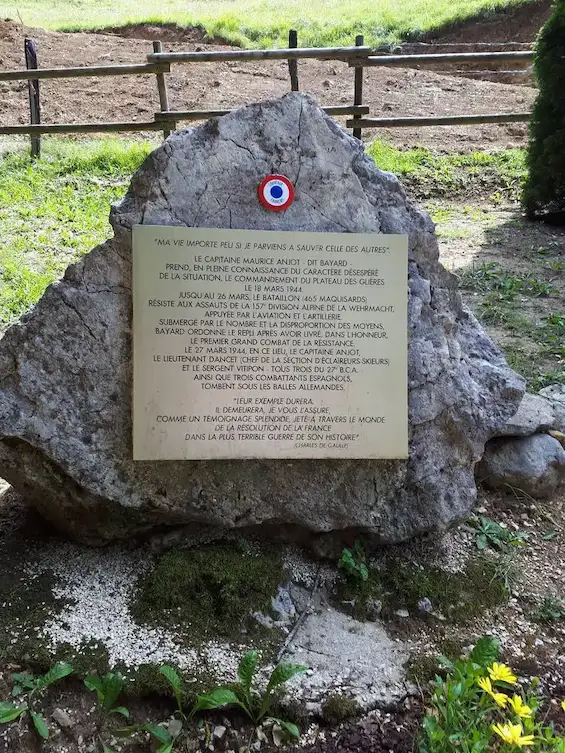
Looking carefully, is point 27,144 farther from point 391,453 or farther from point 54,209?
point 391,453

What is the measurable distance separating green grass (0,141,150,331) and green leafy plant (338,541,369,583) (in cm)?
294

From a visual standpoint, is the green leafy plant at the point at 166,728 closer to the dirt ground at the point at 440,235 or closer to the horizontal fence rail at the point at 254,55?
the dirt ground at the point at 440,235

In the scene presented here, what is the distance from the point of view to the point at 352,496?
2.60m

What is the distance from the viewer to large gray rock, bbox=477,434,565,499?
10.3ft

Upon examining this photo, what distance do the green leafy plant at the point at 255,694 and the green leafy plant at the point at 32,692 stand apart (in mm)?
440

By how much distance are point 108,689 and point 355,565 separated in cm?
101

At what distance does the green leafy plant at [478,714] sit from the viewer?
1801 millimetres

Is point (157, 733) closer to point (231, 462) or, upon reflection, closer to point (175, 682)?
point (175, 682)

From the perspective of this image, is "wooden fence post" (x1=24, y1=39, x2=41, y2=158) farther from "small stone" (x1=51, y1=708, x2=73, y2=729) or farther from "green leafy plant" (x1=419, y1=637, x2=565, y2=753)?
"green leafy plant" (x1=419, y1=637, x2=565, y2=753)

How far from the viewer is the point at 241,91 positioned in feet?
41.2

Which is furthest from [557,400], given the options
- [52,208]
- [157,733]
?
[52,208]

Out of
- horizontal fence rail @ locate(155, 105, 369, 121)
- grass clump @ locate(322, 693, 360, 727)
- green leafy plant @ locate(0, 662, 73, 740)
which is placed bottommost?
grass clump @ locate(322, 693, 360, 727)

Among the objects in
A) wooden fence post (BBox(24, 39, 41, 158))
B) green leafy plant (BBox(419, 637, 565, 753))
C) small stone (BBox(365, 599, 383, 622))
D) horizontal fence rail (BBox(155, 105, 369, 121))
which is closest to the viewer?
green leafy plant (BBox(419, 637, 565, 753))

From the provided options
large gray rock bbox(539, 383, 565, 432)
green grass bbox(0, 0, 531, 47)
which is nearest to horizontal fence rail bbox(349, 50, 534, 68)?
large gray rock bbox(539, 383, 565, 432)
